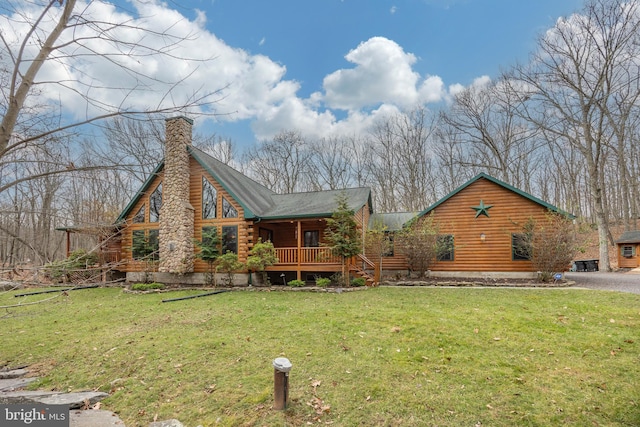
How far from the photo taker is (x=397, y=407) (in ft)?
13.8

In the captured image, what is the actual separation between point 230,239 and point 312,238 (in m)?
4.38

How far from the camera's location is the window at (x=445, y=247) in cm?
1616

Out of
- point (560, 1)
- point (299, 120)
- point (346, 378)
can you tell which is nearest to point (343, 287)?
point (346, 378)

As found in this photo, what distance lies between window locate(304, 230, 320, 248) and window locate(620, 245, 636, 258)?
21082 mm

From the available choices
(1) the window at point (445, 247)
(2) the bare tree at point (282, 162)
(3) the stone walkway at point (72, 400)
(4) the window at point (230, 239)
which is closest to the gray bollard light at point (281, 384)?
(3) the stone walkway at point (72, 400)

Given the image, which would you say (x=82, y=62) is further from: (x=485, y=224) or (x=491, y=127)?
(x=491, y=127)

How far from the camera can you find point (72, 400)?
4812mm

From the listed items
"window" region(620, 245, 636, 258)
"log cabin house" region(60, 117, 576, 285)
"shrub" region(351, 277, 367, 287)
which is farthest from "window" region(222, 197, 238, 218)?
"window" region(620, 245, 636, 258)

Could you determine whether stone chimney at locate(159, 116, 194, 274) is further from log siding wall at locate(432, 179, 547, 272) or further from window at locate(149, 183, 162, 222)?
log siding wall at locate(432, 179, 547, 272)

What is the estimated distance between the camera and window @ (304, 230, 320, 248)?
57.5 ft

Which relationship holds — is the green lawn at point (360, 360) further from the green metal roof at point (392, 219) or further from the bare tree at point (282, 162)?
the bare tree at point (282, 162)

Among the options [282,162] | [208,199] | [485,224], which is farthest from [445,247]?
[282,162]

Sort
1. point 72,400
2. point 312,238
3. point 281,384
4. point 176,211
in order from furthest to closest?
point 312,238
point 176,211
point 72,400
point 281,384

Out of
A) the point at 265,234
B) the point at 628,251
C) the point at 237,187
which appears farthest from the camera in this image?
the point at 628,251
